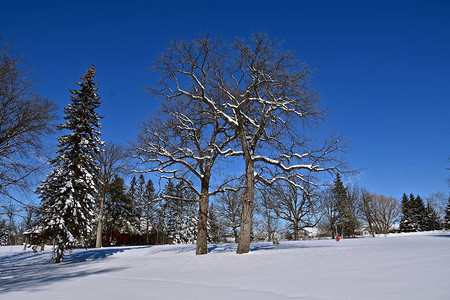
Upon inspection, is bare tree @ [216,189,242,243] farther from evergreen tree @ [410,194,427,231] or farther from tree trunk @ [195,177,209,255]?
evergreen tree @ [410,194,427,231]

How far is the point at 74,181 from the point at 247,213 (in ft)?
44.1

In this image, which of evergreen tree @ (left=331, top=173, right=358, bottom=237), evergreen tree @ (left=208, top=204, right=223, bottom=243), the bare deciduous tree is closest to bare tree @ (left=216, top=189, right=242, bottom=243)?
evergreen tree @ (left=208, top=204, right=223, bottom=243)

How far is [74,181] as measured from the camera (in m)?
20.1

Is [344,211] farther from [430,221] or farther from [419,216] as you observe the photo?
[430,221]

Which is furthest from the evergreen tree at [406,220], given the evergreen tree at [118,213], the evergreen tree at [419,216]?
the evergreen tree at [118,213]

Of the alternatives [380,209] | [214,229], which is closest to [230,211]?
[214,229]

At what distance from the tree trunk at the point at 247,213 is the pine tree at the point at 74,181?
41.7ft

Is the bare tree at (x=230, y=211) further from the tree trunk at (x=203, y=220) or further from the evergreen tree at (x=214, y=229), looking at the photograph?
the tree trunk at (x=203, y=220)

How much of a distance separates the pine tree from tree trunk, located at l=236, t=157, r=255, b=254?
41.7 ft

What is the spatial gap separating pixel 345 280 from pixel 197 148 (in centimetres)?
1291

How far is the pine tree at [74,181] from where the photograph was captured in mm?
19438

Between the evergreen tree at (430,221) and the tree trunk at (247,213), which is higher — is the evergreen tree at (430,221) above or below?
below

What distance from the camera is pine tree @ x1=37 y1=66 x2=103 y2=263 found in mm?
19438

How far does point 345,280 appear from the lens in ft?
15.7
